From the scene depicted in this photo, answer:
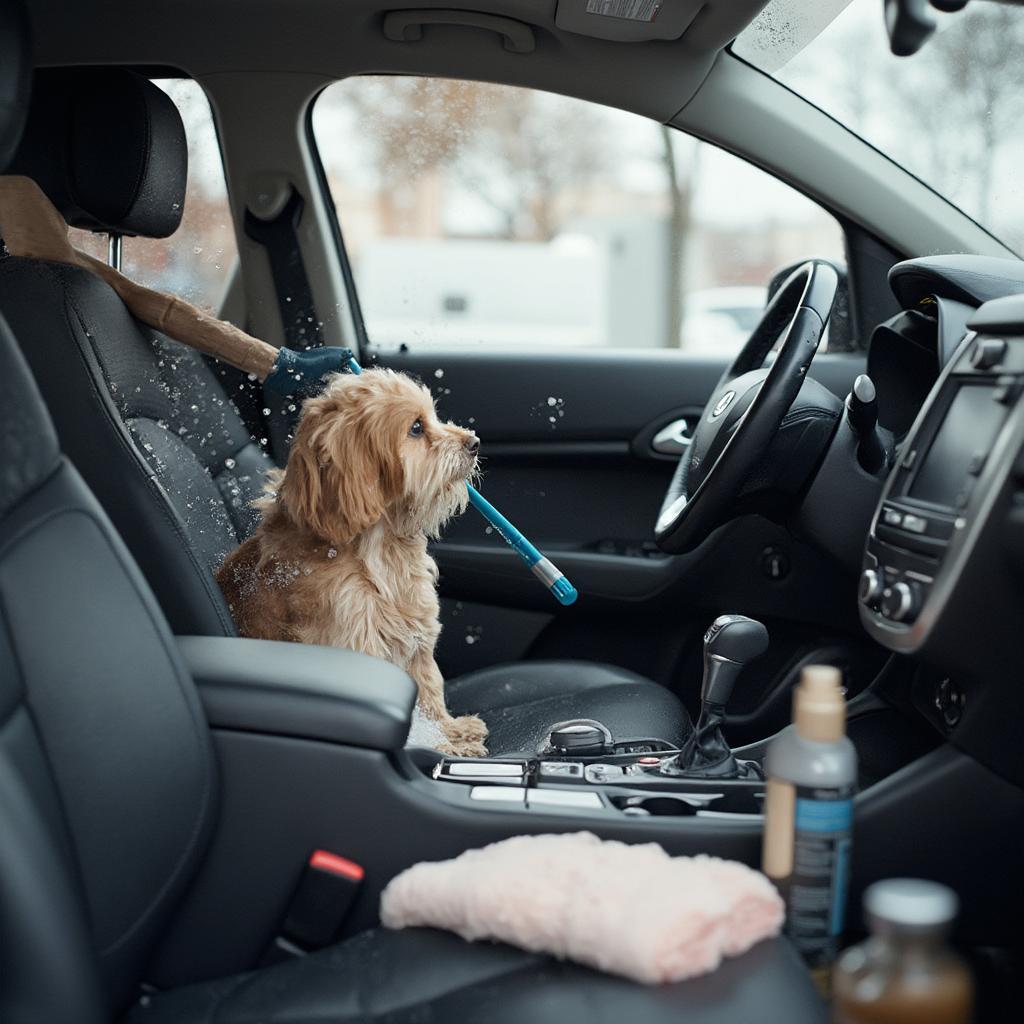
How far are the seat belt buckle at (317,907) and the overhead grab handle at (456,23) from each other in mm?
1782

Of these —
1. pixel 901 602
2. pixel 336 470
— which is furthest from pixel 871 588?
pixel 336 470

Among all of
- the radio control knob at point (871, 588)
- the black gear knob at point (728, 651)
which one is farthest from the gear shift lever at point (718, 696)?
the radio control knob at point (871, 588)

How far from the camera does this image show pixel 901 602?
1600 millimetres

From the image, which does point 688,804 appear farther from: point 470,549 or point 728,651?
point 470,549

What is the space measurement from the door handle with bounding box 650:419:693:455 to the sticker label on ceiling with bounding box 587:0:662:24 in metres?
0.99

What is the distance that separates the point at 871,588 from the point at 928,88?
1.05 m

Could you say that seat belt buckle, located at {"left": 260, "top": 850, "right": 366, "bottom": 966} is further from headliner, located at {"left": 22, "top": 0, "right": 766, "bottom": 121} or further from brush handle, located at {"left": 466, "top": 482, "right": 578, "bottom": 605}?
headliner, located at {"left": 22, "top": 0, "right": 766, "bottom": 121}

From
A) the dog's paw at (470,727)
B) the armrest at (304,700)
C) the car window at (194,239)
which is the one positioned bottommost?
the dog's paw at (470,727)

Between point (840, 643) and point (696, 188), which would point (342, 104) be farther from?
point (840, 643)

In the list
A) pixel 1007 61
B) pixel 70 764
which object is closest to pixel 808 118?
Result: pixel 1007 61

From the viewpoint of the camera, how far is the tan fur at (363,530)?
2361 mm

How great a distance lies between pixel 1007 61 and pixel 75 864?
1.92m

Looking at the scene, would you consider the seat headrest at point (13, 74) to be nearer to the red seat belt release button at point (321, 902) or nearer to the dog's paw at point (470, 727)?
the red seat belt release button at point (321, 902)

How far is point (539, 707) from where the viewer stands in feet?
7.92
